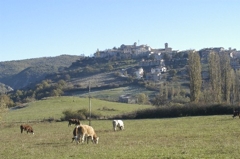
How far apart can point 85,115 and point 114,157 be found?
5746 cm

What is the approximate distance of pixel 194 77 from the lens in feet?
276

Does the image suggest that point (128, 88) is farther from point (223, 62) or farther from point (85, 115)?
point (85, 115)

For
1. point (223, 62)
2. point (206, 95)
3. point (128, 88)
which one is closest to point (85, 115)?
point (206, 95)

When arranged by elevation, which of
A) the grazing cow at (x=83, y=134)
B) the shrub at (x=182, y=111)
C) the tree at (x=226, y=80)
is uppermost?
the tree at (x=226, y=80)

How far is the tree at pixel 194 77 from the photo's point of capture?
83062mm

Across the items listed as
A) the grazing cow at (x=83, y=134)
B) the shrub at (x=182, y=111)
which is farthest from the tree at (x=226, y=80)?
the grazing cow at (x=83, y=134)

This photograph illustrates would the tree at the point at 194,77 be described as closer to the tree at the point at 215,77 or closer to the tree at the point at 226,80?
the tree at the point at 215,77

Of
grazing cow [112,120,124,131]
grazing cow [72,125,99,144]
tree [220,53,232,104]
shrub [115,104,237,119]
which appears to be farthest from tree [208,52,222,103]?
grazing cow [72,125,99,144]

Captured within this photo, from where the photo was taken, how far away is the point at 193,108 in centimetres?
7012

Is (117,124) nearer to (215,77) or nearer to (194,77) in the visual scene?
(194,77)

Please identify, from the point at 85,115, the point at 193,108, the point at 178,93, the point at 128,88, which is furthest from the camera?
the point at 128,88

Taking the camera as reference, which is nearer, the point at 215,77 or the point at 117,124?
the point at 117,124

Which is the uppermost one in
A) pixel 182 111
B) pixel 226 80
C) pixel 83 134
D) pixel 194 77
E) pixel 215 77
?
pixel 215 77

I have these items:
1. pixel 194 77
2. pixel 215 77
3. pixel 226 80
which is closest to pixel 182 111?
pixel 194 77
